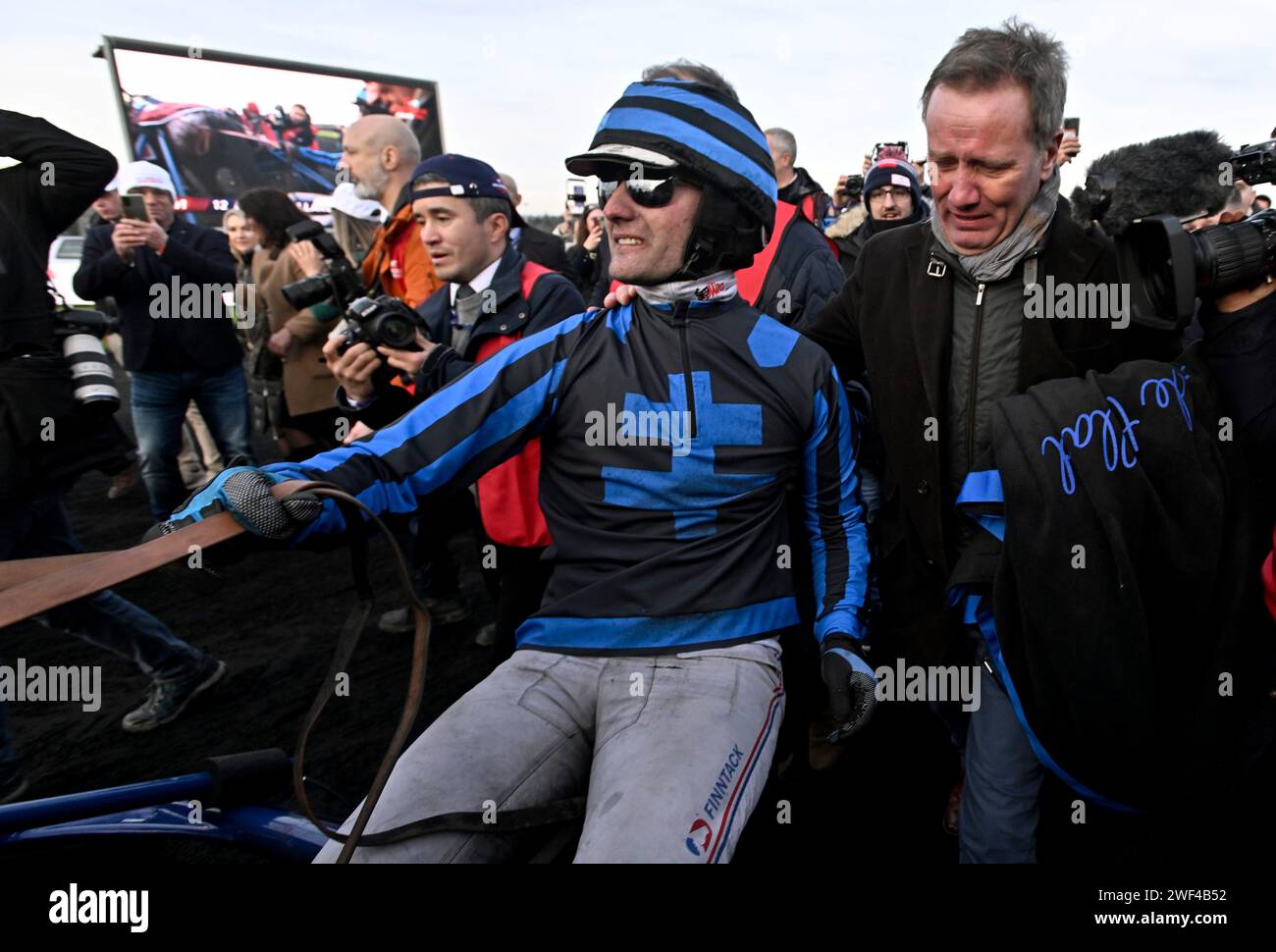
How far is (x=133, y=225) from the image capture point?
448 centimetres

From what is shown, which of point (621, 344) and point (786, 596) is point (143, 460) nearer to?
point (621, 344)

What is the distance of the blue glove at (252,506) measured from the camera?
4.67ft

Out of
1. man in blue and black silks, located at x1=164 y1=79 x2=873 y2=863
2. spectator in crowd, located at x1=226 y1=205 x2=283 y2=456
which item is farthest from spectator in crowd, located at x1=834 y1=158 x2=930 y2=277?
spectator in crowd, located at x1=226 y1=205 x2=283 y2=456

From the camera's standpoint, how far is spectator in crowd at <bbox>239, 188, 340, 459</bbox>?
4.52 m

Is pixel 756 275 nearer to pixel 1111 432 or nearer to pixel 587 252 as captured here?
pixel 1111 432

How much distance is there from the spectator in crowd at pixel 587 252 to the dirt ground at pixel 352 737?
2.92 meters

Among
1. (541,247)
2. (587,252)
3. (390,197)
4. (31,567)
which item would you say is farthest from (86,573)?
(587,252)

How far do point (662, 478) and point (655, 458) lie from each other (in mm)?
47

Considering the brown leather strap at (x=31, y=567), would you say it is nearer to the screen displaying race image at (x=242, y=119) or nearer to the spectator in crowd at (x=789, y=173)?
the spectator in crowd at (x=789, y=173)

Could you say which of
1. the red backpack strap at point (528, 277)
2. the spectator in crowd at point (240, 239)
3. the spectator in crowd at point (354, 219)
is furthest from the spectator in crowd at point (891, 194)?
the spectator in crowd at point (240, 239)

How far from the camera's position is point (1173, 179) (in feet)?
8.35

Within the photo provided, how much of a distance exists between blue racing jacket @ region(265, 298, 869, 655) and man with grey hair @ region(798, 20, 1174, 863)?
0.86 ft
